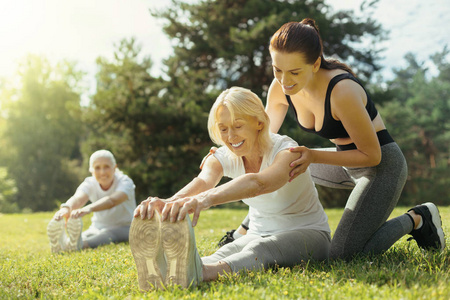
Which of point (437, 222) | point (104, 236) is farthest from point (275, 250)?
point (104, 236)

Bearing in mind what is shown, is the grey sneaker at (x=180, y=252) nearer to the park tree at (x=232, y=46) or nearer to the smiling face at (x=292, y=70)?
the smiling face at (x=292, y=70)

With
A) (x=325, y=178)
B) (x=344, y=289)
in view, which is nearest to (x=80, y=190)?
(x=325, y=178)

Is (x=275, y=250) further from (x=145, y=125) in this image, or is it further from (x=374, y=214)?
(x=145, y=125)

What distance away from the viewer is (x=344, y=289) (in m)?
2.48

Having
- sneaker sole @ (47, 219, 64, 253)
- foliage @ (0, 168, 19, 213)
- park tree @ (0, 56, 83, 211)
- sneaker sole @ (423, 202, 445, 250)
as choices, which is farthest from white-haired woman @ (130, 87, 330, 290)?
park tree @ (0, 56, 83, 211)

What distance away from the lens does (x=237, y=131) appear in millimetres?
3184

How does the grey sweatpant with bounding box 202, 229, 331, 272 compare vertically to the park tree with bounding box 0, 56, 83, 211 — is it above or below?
below

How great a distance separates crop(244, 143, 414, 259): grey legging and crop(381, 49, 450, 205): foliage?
618 inches

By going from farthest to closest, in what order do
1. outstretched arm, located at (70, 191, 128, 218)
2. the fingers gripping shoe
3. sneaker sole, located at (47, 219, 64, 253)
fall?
1. outstretched arm, located at (70, 191, 128, 218)
2. sneaker sole, located at (47, 219, 64, 253)
3. the fingers gripping shoe

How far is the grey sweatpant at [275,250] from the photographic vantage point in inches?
119

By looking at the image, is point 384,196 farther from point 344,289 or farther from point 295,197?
point 344,289

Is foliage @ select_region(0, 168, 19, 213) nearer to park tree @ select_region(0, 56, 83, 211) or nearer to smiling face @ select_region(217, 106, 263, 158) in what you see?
park tree @ select_region(0, 56, 83, 211)

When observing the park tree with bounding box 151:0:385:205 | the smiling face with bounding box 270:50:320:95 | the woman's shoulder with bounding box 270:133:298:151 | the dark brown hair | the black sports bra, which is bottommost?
the woman's shoulder with bounding box 270:133:298:151

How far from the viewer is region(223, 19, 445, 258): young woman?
323 cm
